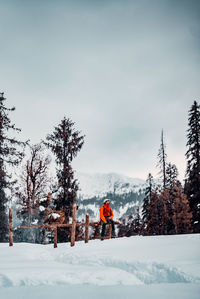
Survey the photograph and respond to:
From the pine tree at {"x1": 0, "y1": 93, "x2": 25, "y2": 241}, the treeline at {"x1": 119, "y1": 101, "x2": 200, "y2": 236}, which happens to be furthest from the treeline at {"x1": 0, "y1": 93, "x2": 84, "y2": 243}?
the treeline at {"x1": 119, "y1": 101, "x2": 200, "y2": 236}

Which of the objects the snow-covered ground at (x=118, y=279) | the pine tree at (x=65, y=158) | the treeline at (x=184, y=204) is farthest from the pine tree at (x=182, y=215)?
the snow-covered ground at (x=118, y=279)

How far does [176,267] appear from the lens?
595cm

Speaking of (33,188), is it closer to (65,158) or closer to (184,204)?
(65,158)

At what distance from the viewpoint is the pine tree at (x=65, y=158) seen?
20438mm

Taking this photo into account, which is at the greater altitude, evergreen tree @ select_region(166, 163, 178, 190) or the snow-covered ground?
evergreen tree @ select_region(166, 163, 178, 190)

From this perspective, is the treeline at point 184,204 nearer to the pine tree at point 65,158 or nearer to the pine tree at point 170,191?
the pine tree at point 170,191

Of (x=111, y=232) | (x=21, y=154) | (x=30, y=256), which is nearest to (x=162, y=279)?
(x=30, y=256)

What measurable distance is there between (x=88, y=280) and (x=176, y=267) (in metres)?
2.04

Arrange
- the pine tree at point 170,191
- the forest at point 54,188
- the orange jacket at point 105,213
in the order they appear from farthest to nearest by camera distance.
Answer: the pine tree at point 170,191
the forest at point 54,188
the orange jacket at point 105,213

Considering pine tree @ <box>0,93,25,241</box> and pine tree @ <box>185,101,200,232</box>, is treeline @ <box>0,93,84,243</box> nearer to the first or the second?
pine tree @ <box>0,93,25,241</box>

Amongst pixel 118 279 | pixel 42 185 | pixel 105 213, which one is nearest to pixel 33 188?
pixel 42 185

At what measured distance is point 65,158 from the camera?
21516mm

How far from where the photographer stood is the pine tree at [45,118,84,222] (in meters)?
20.4

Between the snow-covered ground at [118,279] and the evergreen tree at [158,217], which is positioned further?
the evergreen tree at [158,217]
